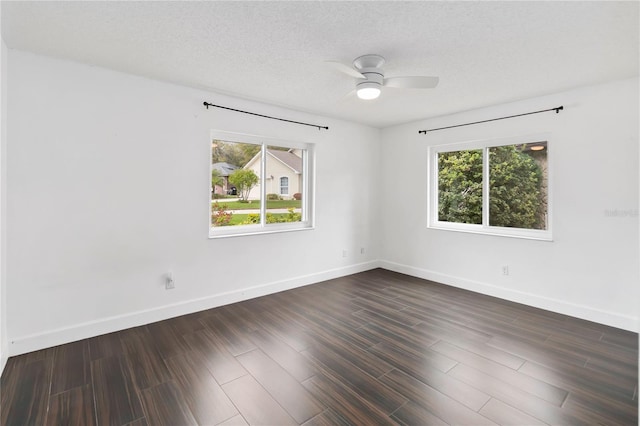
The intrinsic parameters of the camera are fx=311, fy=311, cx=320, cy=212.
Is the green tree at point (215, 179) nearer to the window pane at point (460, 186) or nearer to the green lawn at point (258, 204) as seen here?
the green lawn at point (258, 204)

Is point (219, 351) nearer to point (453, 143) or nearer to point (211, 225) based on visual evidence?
point (211, 225)

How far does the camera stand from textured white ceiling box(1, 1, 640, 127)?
1.94 metres

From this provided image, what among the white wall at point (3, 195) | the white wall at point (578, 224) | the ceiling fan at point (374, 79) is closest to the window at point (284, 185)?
the ceiling fan at point (374, 79)

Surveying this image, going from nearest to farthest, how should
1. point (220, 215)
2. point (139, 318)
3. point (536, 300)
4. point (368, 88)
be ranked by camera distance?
point (368, 88), point (139, 318), point (536, 300), point (220, 215)

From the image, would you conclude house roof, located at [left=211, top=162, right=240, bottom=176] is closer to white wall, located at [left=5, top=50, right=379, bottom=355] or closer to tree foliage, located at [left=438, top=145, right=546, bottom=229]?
white wall, located at [left=5, top=50, right=379, bottom=355]

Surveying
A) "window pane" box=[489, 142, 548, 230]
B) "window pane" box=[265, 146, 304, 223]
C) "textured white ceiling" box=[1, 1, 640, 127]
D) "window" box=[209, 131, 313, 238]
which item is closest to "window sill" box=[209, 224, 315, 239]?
"window" box=[209, 131, 313, 238]

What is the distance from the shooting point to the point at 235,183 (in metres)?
3.88

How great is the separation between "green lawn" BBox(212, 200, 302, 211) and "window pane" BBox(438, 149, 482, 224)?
7.18 feet

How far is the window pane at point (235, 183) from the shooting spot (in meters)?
3.72

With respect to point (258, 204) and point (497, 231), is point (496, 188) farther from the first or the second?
point (258, 204)

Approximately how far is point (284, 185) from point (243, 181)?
629 millimetres

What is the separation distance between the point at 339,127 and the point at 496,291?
3.14 meters

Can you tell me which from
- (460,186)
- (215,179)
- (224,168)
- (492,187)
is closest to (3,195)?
(215,179)

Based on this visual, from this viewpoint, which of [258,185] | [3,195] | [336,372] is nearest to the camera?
[336,372]
